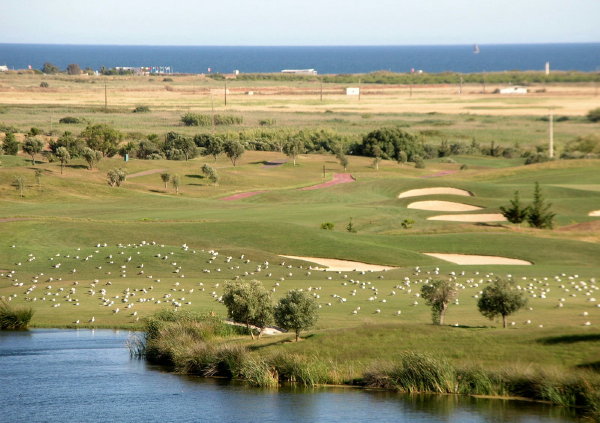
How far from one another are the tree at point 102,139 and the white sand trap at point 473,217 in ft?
168

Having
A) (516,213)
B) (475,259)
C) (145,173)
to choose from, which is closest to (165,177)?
(145,173)

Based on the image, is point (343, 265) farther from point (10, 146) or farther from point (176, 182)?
point (10, 146)

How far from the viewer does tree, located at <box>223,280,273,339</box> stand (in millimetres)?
39684

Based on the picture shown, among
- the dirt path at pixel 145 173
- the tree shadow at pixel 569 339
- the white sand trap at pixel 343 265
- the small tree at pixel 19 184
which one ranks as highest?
the tree shadow at pixel 569 339

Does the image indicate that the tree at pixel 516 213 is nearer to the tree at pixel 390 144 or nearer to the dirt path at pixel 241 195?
the dirt path at pixel 241 195

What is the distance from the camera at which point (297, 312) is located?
37.9m

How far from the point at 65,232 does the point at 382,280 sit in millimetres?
22608

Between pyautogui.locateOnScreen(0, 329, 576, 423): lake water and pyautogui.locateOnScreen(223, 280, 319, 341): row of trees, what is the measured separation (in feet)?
10.4

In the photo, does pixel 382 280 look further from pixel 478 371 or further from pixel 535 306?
pixel 478 371

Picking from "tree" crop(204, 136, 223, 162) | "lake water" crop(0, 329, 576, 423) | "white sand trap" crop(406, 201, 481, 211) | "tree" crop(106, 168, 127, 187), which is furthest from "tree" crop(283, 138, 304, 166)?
"lake water" crop(0, 329, 576, 423)

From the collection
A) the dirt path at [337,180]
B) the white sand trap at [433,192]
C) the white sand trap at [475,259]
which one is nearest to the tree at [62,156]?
the dirt path at [337,180]

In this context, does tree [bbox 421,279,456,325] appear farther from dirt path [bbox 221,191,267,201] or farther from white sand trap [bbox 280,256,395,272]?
dirt path [bbox 221,191,267,201]

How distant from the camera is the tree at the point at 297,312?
124ft

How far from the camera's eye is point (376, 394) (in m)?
34.8
